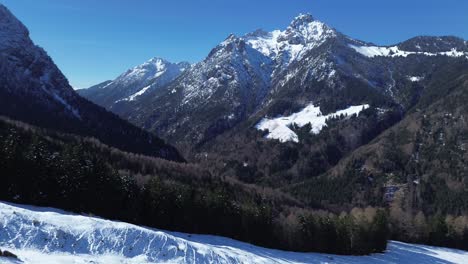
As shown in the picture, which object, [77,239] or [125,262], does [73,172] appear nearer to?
[77,239]

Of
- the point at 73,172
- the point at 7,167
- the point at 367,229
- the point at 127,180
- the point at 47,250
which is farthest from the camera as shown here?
the point at 367,229

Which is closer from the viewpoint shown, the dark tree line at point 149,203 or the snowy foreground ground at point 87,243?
the snowy foreground ground at point 87,243

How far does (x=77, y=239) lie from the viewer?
5338 cm

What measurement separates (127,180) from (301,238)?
40.4 meters

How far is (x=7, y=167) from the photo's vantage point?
77.1m

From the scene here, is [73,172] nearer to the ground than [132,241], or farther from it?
farther from it

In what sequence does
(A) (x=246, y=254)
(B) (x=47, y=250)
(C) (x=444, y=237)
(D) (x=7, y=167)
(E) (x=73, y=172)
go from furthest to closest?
(C) (x=444, y=237) → (E) (x=73, y=172) → (D) (x=7, y=167) → (A) (x=246, y=254) → (B) (x=47, y=250)

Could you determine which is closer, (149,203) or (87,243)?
(87,243)

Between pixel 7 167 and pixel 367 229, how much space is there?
267ft

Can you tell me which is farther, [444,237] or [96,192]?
[444,237]

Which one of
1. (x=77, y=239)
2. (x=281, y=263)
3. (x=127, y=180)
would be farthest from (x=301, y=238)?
(x=77, y=239)

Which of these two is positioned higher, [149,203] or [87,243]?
[149,203]

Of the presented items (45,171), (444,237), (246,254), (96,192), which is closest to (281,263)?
(246,254)

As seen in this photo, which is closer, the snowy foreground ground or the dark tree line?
the snowy foreground ground
